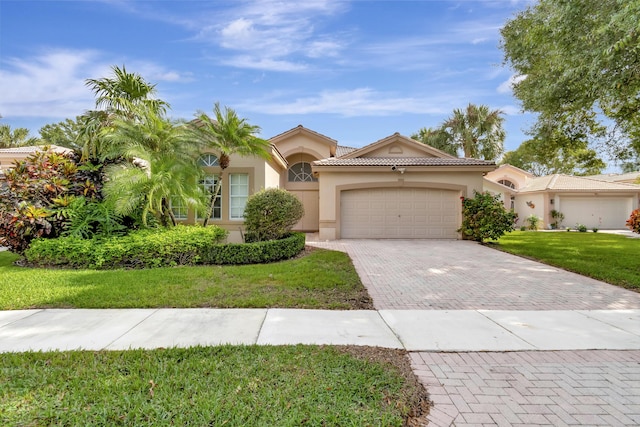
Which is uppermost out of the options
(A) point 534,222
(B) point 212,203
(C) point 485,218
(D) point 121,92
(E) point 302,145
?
(E) point 302,145

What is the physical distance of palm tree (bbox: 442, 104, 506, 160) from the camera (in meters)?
23.5

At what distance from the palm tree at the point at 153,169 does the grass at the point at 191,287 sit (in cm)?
226

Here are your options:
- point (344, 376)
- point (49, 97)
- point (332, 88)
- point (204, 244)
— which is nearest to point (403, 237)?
point (332, 88)

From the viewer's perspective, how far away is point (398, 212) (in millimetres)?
14531

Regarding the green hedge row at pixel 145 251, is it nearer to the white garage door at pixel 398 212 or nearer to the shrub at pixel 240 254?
the shrub at pixel 240 254

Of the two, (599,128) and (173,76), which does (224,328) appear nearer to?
(173,76)

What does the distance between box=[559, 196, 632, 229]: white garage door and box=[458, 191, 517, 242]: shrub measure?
50.8ft

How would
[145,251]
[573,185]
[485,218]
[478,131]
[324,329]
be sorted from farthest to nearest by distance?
[573,185], [478,131], [485,218], [145,251], [324,329]

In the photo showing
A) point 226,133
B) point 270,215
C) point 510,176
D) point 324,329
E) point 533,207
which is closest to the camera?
point 324,329

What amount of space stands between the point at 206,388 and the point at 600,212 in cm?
3127

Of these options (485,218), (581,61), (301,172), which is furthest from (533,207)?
(581,61)

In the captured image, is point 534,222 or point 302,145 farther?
point 534,222

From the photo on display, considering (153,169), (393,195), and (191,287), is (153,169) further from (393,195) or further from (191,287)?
(393,195)

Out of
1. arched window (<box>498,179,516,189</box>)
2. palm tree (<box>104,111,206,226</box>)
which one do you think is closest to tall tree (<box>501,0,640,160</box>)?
palm tree (<box>104,111,206,226</box>)
